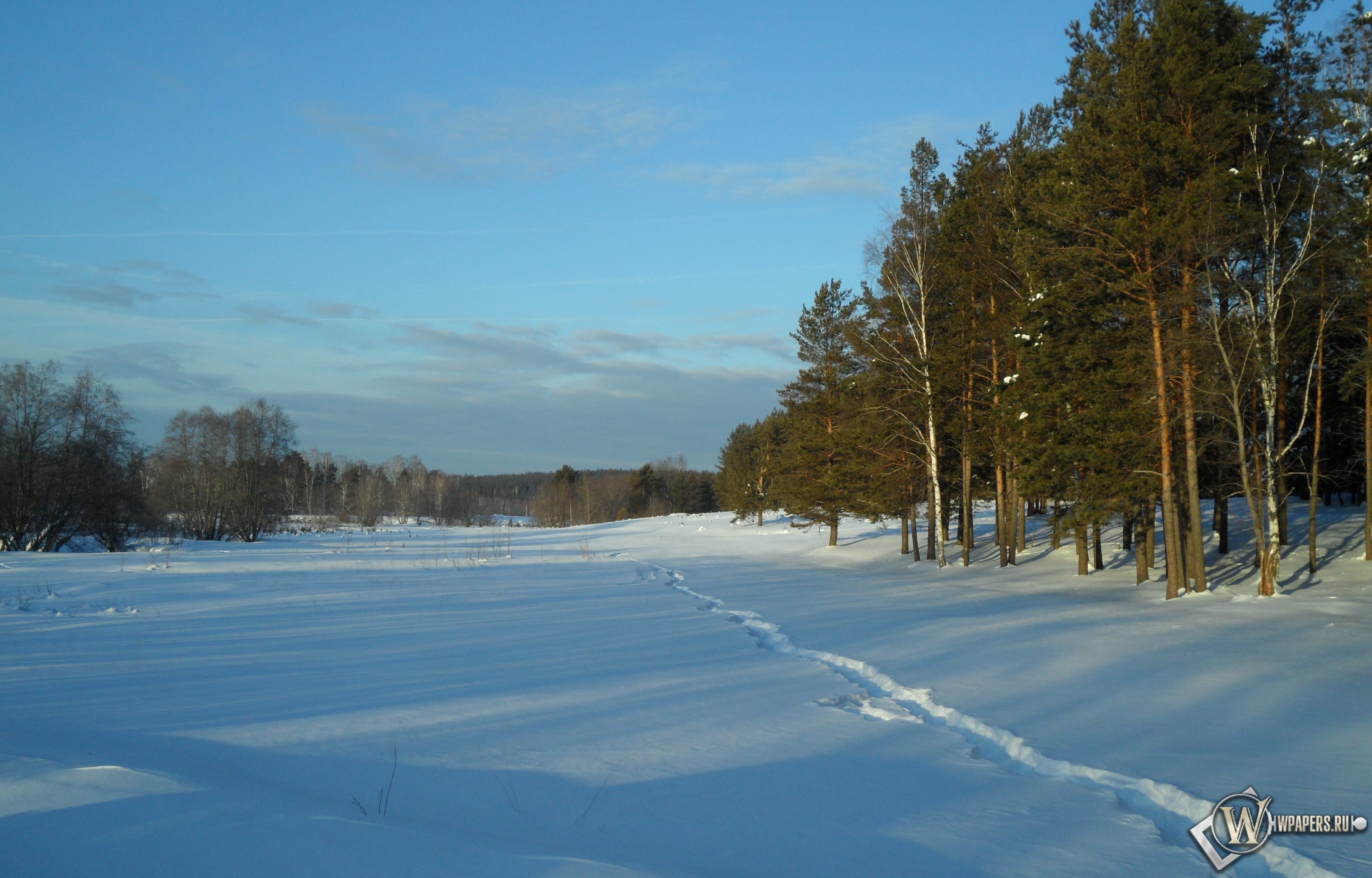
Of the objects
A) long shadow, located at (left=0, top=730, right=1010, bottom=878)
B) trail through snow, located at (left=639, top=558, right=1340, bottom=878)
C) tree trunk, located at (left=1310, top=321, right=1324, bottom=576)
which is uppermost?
tree trunk, located at (left=1310, top=321, right=1324, bottom=576)

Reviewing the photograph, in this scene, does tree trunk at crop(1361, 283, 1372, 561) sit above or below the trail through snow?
above

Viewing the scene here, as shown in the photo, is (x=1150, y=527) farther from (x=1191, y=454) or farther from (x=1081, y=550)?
(x=1191, y=454)

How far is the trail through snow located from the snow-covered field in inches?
1.2

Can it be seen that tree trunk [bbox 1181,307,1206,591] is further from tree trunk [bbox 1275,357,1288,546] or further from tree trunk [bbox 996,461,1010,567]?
tree trunk [bbox 996,461,1010,567]

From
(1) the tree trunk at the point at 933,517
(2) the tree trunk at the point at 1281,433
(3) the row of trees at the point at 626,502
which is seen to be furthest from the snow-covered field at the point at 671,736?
(3) the row of trees at the point at 626,502

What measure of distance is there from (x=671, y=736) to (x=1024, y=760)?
2726 mm

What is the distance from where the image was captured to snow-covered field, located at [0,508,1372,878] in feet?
11.8

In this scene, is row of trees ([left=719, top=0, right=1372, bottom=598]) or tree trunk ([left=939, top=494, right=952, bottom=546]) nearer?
row of trees ([left=719, top=0, right=1372, bottom=598])

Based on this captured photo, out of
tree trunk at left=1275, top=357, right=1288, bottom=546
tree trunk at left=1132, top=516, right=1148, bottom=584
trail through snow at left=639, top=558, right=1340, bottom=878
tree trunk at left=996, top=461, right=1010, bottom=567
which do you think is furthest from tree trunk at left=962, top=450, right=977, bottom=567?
trail through snow at left=639, top=558, right=1340, bottom=878

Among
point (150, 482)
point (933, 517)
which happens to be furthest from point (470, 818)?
point (150, 482)

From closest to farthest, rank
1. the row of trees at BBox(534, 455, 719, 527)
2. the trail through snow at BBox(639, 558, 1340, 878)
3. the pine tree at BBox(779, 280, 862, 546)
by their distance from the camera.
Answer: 1. the trail through snow at BBox(639, 558, 1340, 878)
2. the pine tree at BBox(779, 280, 862, 546)
3. the row of trees at BBox(534, 455, 719, 527)

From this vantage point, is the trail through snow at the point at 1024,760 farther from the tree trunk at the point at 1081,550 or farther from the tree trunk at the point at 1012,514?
the tree trunk at the point at 1012,514

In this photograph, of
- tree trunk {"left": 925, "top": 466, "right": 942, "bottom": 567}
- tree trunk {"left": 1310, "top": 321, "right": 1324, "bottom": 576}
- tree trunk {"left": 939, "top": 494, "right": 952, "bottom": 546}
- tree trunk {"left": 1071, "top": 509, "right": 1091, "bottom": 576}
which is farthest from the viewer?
tree trunk {"left": 939, "top": 494, "right": 952, "bottom": 546}

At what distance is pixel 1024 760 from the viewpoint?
223 inches
